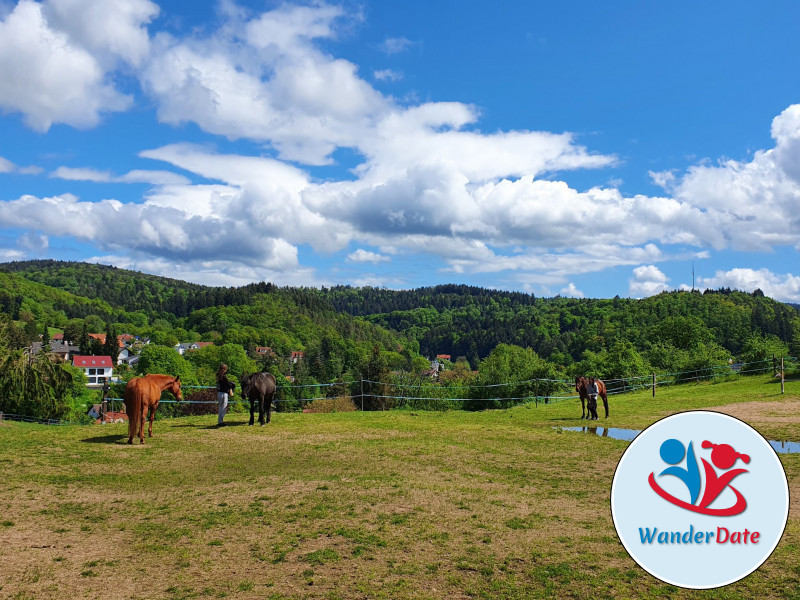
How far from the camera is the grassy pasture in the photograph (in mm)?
5242

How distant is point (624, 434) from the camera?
15125 millimetres

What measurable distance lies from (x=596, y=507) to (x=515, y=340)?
176351mm

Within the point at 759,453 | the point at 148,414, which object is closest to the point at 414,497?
the point at 759,453

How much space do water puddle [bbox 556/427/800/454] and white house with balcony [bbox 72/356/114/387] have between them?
373ft

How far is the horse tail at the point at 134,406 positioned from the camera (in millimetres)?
12398

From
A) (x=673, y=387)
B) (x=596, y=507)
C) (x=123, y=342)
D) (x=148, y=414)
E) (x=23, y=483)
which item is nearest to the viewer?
(x=596, y=507)

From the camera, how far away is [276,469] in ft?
34.0

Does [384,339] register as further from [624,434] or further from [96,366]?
[624,434]

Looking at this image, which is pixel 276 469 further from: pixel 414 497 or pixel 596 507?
pixel 596 507

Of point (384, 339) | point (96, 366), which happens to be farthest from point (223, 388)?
point (384, 339)

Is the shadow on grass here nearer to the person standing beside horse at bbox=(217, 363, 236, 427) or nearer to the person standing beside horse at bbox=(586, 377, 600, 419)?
the person standing beside horse at bbox=(217, 363, 236, 427)

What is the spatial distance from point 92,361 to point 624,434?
119725 mm

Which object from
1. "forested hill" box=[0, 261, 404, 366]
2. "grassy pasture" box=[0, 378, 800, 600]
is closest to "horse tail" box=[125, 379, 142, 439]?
"grassy pasture" box=[0, 378, 800, 600]

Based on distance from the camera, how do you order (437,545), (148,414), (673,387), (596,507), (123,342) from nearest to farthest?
1. (437,545)
2. (596,507)
3. (148,414)
4. (673,387)
5. (123,342)
